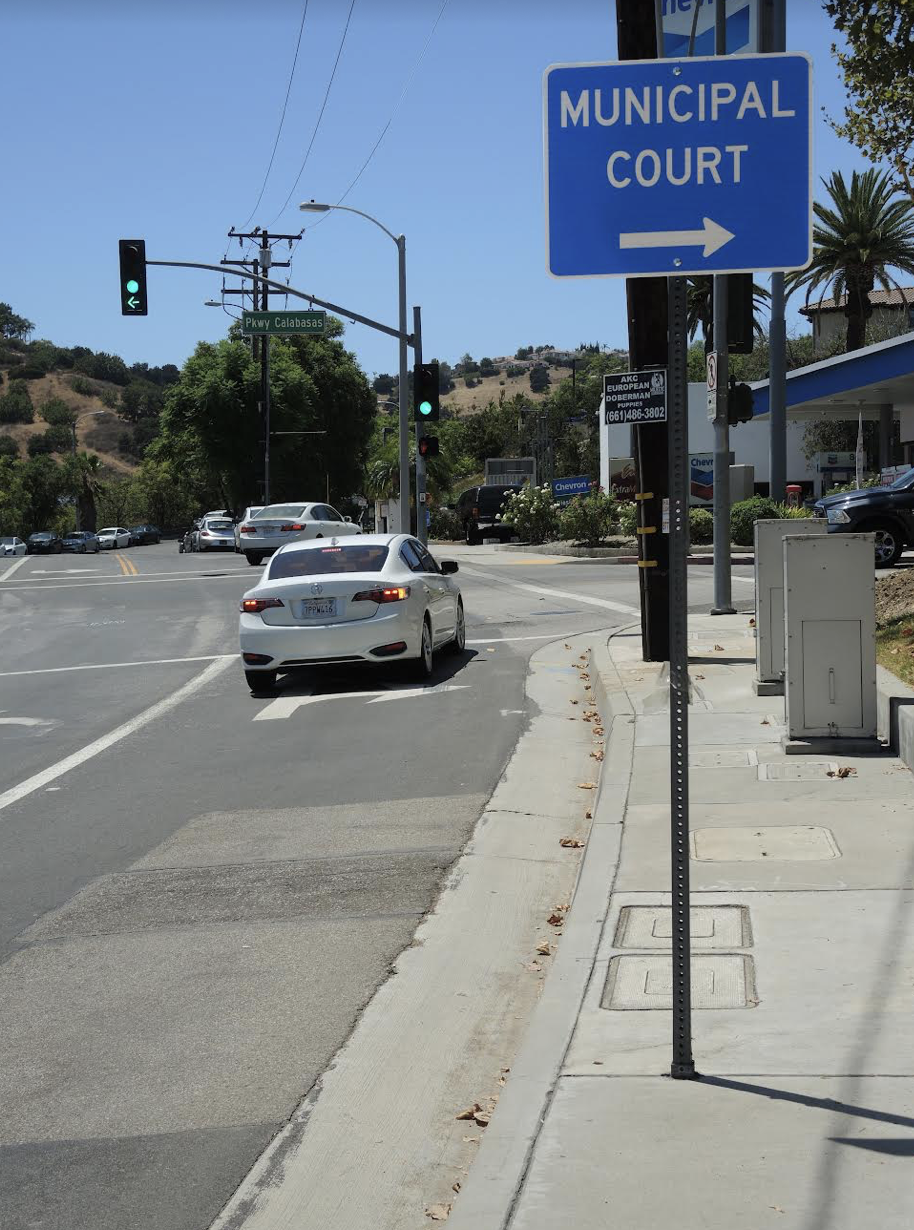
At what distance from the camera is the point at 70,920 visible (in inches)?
272

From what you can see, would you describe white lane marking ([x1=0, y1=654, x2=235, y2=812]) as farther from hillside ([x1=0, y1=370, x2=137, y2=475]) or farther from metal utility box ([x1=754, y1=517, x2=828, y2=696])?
hillside ([x1=0, y1=370, x2=137, y2=475])

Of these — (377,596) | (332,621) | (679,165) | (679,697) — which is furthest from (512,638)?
(679,165)

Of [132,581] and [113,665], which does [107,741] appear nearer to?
[113,665]

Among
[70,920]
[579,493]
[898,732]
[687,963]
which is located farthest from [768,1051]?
[579,493]

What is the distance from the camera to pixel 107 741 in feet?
38.5

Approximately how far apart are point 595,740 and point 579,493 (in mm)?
34676

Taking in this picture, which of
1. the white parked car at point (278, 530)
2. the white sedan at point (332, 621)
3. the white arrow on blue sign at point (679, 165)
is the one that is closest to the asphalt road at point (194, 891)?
the white sedan at point (332, 621)

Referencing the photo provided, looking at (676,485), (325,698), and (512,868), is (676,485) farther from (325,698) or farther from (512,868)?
(325,698)

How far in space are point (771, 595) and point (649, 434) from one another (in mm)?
3173

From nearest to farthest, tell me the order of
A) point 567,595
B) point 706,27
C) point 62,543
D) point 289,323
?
point 706,27
point 567,595
point 289,323
point 62,543

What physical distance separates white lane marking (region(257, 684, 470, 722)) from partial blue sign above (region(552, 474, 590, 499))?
31554 mm

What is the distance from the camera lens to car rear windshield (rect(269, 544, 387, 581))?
15.1 meters

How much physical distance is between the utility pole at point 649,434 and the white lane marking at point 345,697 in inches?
78.4

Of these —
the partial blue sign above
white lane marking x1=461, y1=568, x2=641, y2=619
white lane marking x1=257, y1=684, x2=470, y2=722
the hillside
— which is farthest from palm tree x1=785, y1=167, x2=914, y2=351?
the hillside
